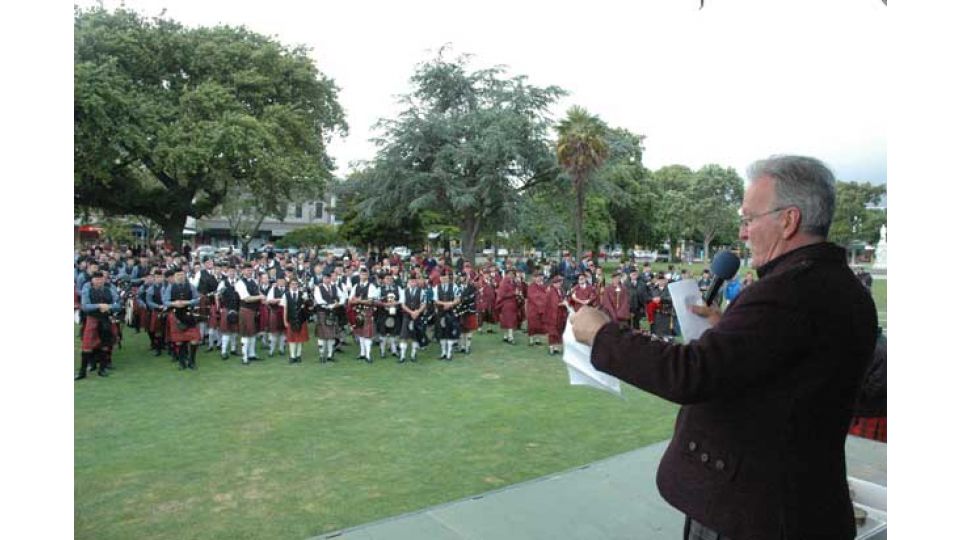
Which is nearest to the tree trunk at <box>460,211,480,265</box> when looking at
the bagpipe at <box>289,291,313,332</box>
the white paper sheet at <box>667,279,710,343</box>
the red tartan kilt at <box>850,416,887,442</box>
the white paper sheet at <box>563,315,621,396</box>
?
the bagpipe at <box>289,291,313,332</box>

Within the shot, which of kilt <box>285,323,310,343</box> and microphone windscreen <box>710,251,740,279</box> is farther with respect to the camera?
kilt <box>285,323,310,343</box>

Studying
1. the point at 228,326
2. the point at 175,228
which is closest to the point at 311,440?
the point at 228,326

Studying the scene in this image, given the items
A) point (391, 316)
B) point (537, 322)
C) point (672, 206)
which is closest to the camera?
point (391, 316)

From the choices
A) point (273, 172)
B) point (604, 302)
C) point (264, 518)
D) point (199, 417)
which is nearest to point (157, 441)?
point (199, 417)

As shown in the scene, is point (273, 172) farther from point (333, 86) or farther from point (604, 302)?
point (604, 302)

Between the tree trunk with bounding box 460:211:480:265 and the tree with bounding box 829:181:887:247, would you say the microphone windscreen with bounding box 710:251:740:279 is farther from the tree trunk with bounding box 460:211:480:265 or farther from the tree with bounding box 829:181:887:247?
the tree trunk with bounding box 460:211:480:265

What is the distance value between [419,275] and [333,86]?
16.4 metres

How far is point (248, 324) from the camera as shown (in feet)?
29.6

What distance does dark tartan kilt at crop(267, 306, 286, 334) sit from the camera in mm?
9258

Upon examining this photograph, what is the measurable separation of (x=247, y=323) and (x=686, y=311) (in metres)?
8.19

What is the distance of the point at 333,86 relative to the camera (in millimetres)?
24516

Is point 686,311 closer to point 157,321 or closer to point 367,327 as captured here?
point 367,327

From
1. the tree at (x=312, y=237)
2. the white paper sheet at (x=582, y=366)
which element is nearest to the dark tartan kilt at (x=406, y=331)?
the white paper sheet at (x=582, y=366)

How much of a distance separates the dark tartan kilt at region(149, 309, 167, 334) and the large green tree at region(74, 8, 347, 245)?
315 inches
